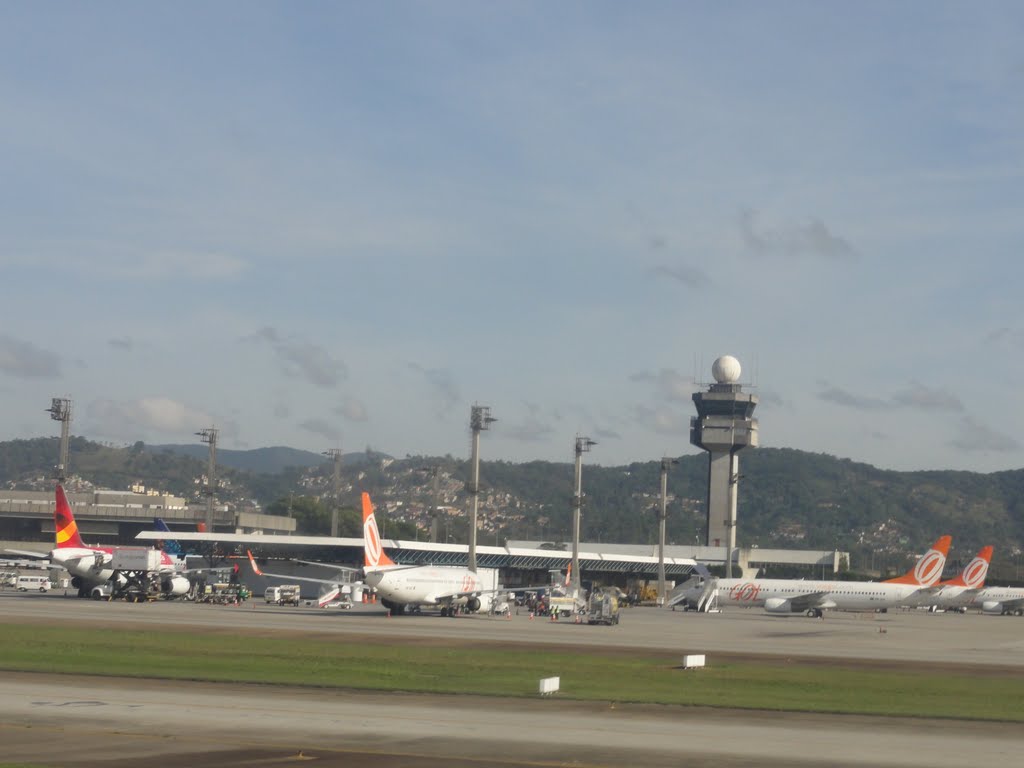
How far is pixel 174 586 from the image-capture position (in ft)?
304

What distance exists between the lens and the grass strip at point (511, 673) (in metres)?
35.0

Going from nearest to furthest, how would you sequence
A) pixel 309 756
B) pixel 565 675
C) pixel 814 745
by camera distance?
1. pixel 309 756
2. pixel 814 745
3. pixel 565 675

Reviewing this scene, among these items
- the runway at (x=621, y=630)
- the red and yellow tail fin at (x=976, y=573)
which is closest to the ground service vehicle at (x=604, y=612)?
the runway at (x=621, y=630)

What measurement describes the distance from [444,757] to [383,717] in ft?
19.3

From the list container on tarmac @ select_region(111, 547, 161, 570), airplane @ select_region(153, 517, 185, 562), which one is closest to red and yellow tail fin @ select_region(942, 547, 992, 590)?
container on tarmac @ select_region(111, 547, 161, 570)

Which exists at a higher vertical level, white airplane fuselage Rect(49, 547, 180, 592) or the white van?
white airplane fuselage Rect(49, 547, 180, 592)

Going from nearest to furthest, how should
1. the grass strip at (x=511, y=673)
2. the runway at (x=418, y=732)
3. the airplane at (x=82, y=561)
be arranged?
1. the runway at (x=418, y=732)
2. the grass strip at (x=511, y=673)
3. the airplane at (x=82, y=561)

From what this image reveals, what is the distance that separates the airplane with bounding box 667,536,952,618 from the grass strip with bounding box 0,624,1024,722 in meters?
56.0

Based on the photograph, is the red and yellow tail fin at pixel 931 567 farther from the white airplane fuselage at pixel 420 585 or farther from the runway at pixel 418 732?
the runway at pixel 418 732

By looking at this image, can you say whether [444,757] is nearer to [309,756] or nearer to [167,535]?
[309,756]

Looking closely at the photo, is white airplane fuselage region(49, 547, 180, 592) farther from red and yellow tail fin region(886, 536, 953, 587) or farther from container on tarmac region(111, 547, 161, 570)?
red and yellow tail fin region(886, 536, 953, 587)

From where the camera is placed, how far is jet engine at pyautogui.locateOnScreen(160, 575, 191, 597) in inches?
3637

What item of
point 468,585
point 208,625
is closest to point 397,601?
point 468,585

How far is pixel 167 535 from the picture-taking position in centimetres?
12669
